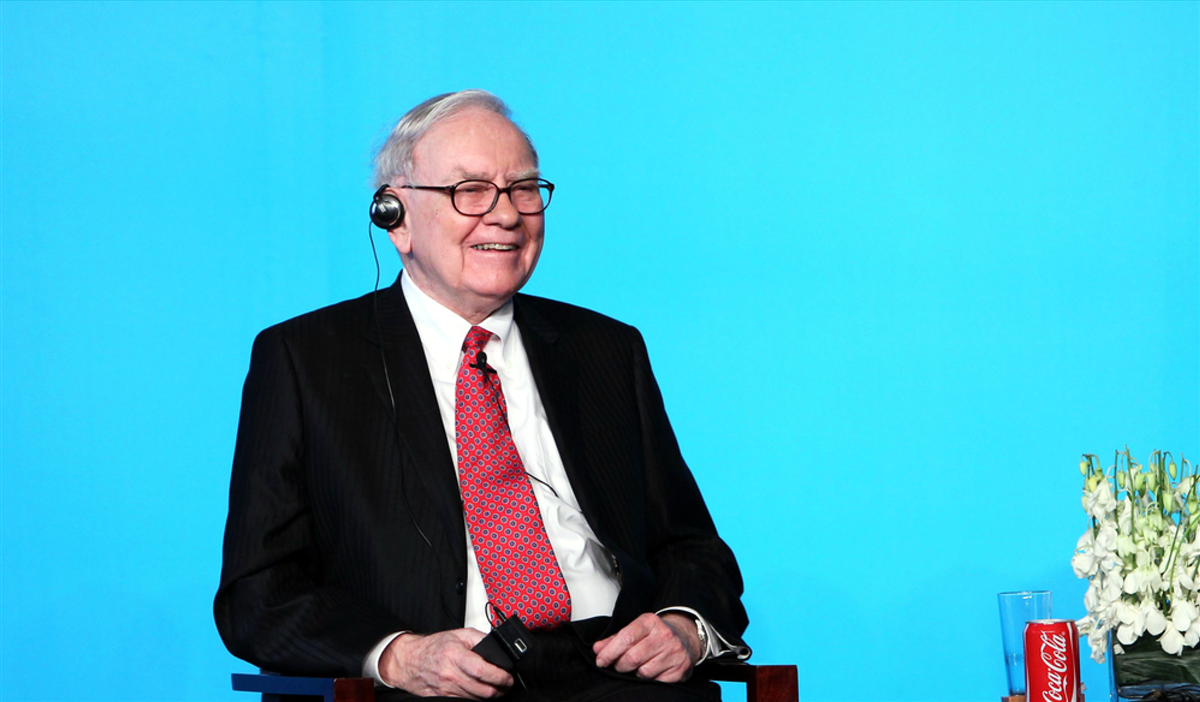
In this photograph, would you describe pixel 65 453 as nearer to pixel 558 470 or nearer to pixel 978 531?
pixel 558 470

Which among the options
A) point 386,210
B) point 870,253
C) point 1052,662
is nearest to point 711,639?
point 1052,662

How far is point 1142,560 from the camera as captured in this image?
188 cm

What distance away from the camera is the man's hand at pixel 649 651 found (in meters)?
1.98

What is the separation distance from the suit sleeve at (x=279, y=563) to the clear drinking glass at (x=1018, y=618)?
0.94 meters

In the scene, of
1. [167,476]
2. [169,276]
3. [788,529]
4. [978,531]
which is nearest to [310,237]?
[169,276]

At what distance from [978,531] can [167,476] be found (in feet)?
7.53

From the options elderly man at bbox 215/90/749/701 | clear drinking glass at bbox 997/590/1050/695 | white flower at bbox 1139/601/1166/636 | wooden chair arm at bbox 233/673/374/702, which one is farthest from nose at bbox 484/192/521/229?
white flower at bbox 1139/601/1166/636

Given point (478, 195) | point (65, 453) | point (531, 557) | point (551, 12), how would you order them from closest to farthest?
1. point (531, 557)
2. point (478, 195)
3. point (65, 453)
4. point (551, 12)

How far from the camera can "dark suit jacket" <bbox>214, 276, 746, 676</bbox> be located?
197 centimetres

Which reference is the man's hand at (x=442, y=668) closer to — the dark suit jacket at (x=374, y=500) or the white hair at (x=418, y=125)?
the dark suit jacket at (x=374, y=500)

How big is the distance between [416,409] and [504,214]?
0.38 metres

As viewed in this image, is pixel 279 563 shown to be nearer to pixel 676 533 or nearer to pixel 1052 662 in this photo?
pixel 676 533

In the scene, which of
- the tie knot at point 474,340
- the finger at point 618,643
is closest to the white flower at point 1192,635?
the finger at point 618,643

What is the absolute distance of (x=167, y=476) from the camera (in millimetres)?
3316
